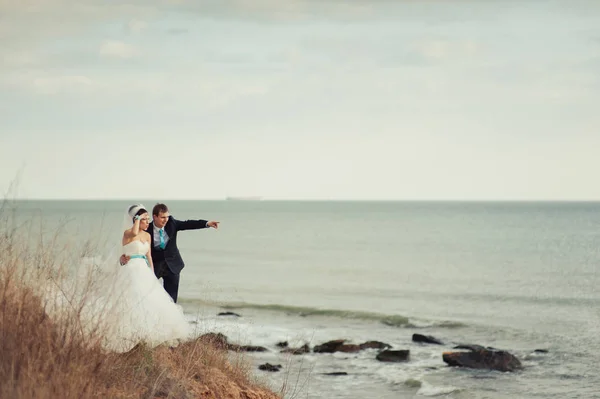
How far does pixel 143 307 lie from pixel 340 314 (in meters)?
20.2

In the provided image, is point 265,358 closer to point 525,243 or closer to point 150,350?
point 150,350

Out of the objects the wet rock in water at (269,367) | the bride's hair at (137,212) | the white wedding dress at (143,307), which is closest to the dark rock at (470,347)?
the wet rock in water at (269,367)

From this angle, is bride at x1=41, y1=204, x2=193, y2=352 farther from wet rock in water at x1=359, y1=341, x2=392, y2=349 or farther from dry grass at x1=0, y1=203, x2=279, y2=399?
wet rock in water at x1=359, y1=341, x2=392, y2=349

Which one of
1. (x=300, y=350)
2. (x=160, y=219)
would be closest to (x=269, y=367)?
(x=300, y=350)

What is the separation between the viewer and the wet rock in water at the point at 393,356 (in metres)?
19.5

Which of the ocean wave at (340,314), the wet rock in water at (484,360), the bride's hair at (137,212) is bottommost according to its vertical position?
the ocean wave at (340,314)

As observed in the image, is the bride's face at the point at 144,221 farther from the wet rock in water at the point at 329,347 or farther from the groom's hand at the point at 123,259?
the wet rock in water at the point at 329,347

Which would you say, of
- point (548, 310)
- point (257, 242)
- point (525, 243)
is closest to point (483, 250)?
point (525, 243)

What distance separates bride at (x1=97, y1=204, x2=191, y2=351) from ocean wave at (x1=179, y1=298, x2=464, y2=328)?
1555 centimetres

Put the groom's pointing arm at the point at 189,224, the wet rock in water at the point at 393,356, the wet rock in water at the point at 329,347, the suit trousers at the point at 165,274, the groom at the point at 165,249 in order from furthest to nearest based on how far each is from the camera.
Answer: the wet rock in water at the point at 329,347 → the wet rock in water at the point at 393,356 → the groom's pointing arm at the point at 189,224 → the suit trousers at the point at 165,274 → the groom at the point at 165,249

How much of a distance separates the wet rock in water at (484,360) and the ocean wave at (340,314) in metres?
7.45

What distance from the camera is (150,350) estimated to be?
368 inches

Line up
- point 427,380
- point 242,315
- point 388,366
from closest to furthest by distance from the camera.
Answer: point 427,380, point 388,366, point 242,315

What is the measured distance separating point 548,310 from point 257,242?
5155 cm
